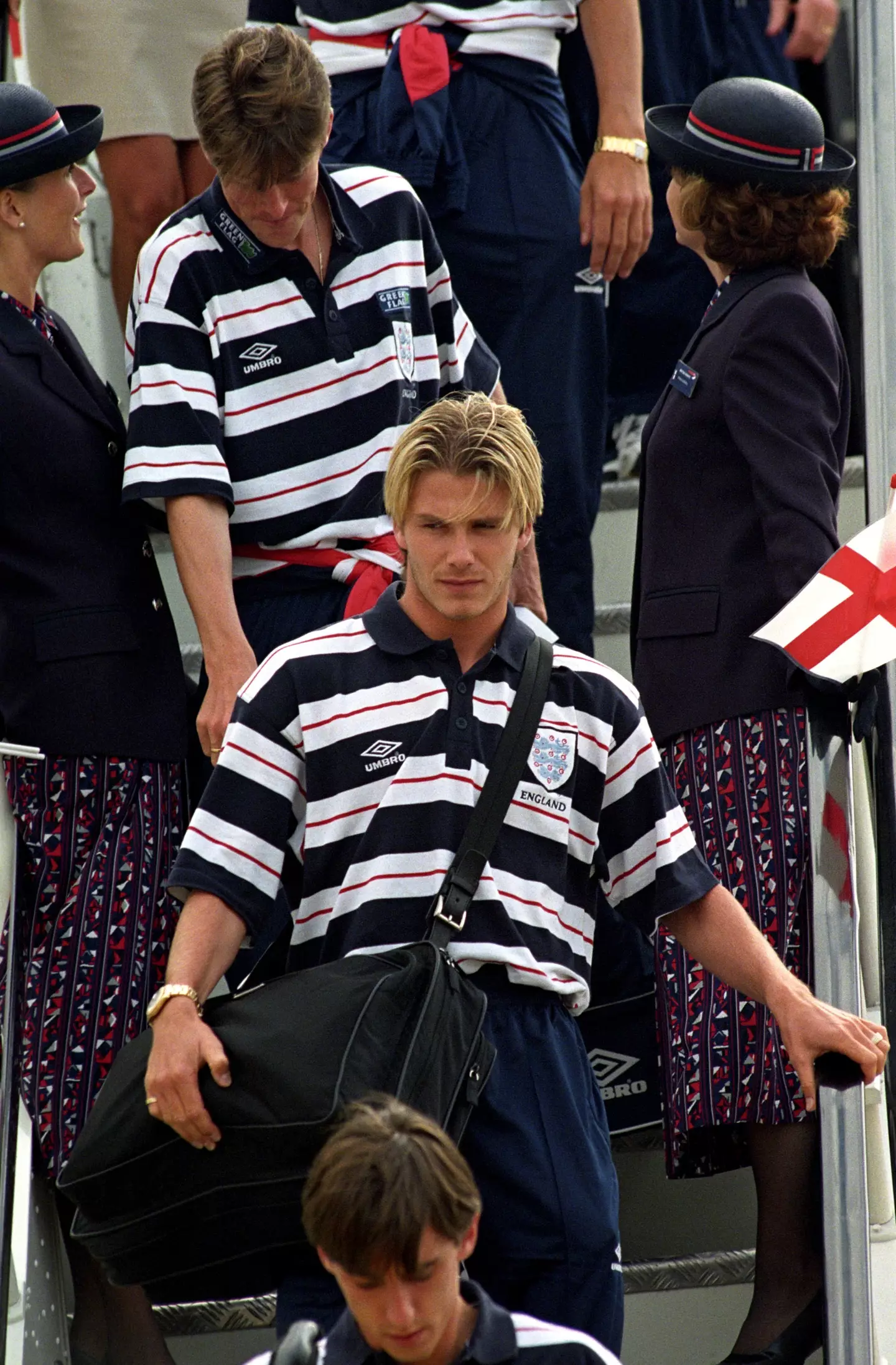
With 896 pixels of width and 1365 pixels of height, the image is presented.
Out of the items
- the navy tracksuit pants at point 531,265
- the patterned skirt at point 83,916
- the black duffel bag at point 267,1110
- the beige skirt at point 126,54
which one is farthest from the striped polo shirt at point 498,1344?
the beige skirt at point 126,54

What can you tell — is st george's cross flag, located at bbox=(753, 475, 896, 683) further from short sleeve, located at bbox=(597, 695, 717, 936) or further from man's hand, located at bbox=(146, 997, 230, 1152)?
man's hand, located at bbox=(146, 997, 230, 1152)

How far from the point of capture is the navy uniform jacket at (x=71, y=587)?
3.13 m

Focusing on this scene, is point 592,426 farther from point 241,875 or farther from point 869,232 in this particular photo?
point 241,875

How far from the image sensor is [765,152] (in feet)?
10.8

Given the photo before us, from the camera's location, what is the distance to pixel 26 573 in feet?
10.3

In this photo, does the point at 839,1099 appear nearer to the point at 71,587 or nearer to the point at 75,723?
the point at 75,723

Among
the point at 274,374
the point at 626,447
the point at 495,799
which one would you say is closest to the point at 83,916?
the point at 495,799

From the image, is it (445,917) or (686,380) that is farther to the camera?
(686,380)

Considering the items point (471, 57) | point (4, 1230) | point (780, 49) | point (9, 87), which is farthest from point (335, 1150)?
point (780, 49)

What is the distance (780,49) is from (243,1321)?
3.35m

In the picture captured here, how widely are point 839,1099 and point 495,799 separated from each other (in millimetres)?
592

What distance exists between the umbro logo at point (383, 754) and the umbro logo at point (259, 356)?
3.19 ft

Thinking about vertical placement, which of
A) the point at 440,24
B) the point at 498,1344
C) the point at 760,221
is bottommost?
the point at 498,1344

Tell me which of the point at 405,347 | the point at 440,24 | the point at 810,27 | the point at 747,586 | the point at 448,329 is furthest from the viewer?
the point at 810,27
